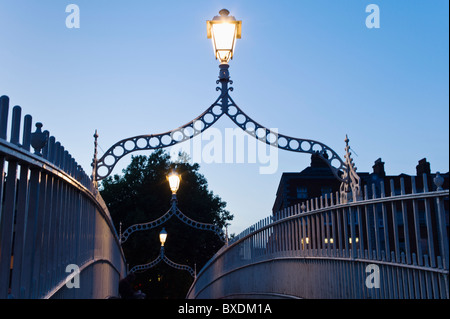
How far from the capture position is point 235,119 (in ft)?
36.7

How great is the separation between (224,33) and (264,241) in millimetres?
4850

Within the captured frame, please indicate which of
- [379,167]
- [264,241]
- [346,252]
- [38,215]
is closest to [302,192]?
[379,167]

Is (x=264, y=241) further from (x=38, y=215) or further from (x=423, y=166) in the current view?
(x=423, y=166)

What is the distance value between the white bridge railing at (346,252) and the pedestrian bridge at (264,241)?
15 mm

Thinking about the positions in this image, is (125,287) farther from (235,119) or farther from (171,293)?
(171,293)

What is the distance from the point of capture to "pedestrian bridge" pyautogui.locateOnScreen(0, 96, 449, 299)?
4328 millimetres

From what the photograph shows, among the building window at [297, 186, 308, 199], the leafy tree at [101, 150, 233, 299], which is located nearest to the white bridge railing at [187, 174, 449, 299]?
the leafy tree at [101, 150, 233, 299]

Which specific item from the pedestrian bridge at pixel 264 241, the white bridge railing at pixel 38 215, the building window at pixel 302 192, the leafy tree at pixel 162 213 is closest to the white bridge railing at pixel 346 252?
the pedestrian bridge at pixel 264 241

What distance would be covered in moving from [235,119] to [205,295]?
12.6 metres

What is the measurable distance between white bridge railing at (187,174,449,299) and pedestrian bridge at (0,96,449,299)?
0.05ft

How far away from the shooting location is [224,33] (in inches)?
366

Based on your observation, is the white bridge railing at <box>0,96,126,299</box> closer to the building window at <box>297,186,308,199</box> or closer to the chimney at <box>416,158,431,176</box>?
the chimney at <box>416,158,431,176</box>
